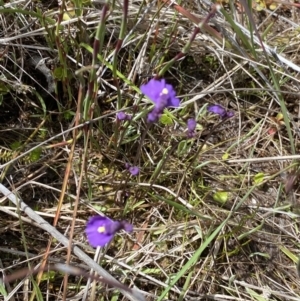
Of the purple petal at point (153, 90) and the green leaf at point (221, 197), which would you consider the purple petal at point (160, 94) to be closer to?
the purple petal at point (153, 90)

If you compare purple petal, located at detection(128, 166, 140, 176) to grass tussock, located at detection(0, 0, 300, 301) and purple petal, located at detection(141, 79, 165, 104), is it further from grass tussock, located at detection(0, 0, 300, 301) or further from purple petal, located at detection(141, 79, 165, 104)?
purple petal, located at detection(141, 79, 165, 104)

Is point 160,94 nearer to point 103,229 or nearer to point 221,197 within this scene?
point 103,229

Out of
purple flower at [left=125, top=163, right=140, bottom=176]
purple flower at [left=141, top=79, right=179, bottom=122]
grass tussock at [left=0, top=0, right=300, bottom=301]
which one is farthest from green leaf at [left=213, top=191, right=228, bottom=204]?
purple flower at [left=141, top=79, right=179, bottom=122]

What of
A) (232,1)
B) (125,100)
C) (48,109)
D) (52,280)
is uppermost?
(232,1)

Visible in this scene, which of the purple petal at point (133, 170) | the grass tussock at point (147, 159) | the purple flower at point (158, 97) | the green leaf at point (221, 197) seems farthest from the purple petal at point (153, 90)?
the green leaf at point (221, 197)

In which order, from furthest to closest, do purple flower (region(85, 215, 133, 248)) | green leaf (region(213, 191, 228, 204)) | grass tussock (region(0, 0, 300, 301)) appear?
green leaf (region(213, 191, 228, 204)) < grass tussock (region(0, 0, 300, 301)) < purple flower (region(85, 215, 133, 248))

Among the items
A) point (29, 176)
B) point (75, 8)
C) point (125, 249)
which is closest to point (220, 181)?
point (125, 249)

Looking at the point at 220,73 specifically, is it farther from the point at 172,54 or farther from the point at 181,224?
the point at 181,224
